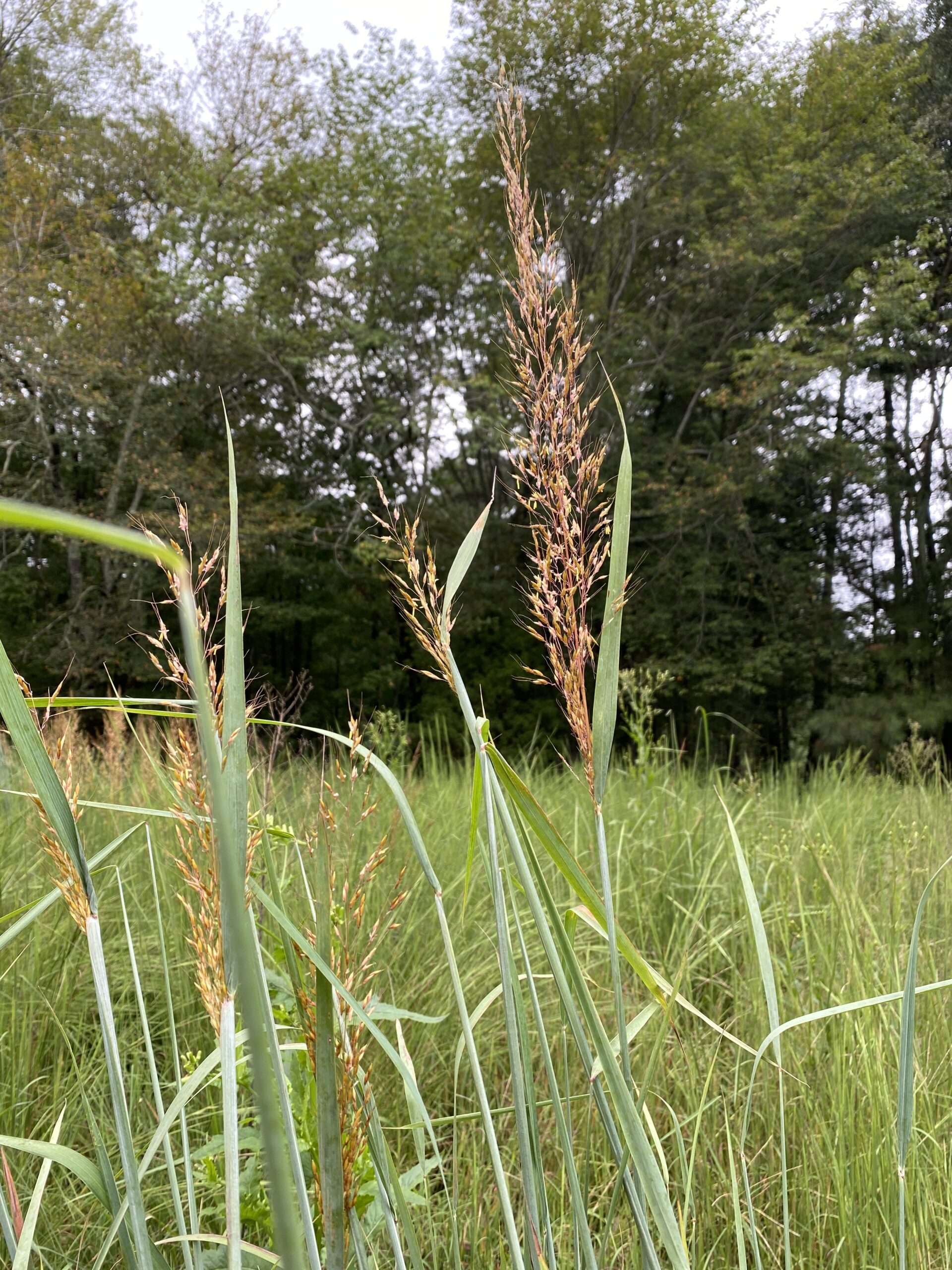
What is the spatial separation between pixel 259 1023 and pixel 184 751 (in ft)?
1.34

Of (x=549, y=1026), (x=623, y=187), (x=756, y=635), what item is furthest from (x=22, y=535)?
(x=549, y=1026)

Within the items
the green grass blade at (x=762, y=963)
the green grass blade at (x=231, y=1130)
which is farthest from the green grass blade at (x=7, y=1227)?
the green grass blade at (x=762, y=963)

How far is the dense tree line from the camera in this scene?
10.4 metres

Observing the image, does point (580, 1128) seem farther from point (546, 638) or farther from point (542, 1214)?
point (546, 638)

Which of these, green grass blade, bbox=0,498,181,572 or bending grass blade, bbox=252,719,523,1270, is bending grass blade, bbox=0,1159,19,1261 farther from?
green grass blade, bbox=0,498,181,572

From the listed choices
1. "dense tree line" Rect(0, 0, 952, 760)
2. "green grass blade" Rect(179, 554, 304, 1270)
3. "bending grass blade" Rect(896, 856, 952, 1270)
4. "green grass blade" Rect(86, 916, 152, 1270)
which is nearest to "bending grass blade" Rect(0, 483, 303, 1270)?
"green grass blade" Rect(179, 554, 304, 1270)

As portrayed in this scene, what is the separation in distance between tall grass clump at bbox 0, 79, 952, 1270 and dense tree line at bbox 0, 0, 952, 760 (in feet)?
27.2

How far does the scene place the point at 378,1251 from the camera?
48.3 inches

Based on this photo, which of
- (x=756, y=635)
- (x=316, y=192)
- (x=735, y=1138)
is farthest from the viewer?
(x=756, y=635)

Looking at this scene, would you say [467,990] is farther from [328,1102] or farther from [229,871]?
[229,871]

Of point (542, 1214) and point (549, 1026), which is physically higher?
point (542, 1214)

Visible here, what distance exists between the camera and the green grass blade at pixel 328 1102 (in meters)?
0.54

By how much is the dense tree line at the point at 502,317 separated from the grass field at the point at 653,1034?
26.2ft

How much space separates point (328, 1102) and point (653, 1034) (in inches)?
61.0
